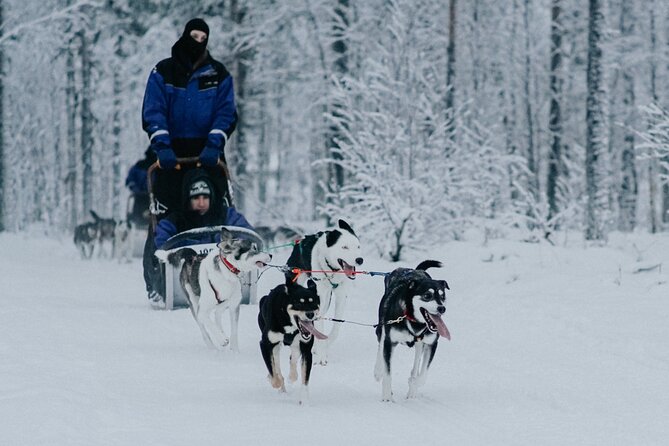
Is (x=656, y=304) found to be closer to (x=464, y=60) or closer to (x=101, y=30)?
(x=101, y=30)

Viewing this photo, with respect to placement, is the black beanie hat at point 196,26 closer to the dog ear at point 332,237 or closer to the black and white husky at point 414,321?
the dog ear at point 332,237

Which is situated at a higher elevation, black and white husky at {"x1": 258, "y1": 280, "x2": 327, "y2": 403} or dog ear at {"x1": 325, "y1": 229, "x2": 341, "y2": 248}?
dog ear at {"x1": 325, "y1": 229, "x2": 341, "y2": 248}

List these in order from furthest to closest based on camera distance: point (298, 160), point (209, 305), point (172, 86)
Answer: point (298, 160) < point (172, 86) < point (209, 305)

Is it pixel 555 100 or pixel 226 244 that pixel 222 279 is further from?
pixel 555 100

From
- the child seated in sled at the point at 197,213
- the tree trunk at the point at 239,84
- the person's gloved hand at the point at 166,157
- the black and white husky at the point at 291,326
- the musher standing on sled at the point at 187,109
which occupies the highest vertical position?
the tree trunk at the point at 239,84

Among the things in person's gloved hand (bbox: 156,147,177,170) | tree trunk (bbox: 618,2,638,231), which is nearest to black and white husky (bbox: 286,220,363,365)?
person's gloved hand (bbox: 156,147,177,170)

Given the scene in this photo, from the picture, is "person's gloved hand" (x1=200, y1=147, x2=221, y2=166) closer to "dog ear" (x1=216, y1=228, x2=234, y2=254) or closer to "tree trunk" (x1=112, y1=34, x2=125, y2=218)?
"dog ear" (x1=216, y1=228, x2=234, y2=254)

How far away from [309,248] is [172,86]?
8.89 feet

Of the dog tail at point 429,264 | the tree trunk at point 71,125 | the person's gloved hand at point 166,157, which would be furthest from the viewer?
the tree trunk at point 71,125

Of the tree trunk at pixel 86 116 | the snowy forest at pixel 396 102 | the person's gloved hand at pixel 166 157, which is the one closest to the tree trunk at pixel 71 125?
the snowy forest at pixel 396 102

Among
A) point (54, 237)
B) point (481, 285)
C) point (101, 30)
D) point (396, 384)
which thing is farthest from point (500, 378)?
point (101, 30)

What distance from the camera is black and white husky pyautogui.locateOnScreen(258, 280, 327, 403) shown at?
16.9ft

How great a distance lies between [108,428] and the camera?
4223mm

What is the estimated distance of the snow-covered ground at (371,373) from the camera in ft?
14.5
